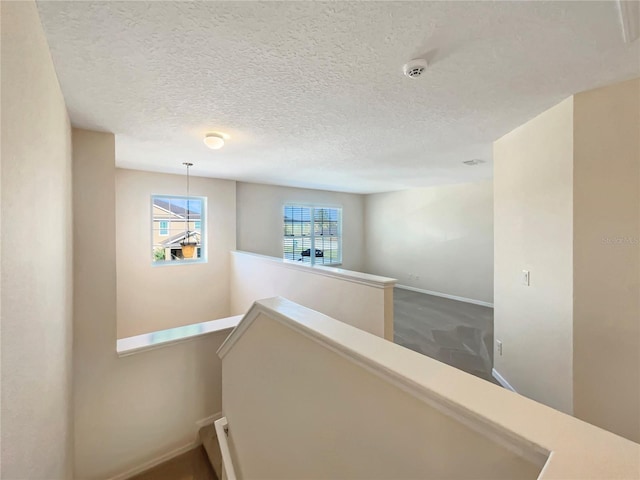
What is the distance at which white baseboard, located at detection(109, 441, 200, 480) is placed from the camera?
2225 mm

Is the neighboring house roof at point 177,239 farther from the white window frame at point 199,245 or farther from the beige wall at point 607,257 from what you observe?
the beige wall at point 607,257

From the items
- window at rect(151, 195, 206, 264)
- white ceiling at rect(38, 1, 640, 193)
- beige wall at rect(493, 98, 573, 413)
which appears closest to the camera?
white ceiling at rect(38, 1, 640, 193)

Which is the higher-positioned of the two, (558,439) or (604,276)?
(604,276)

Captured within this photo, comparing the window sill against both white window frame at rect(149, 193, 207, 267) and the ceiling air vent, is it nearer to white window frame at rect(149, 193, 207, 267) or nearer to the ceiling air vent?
white window frame at rect(149, 193, 207, 267)

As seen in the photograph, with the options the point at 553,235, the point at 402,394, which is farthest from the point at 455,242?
the point at 402,394

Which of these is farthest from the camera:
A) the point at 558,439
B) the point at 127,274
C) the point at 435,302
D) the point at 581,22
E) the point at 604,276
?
the point at 435,302

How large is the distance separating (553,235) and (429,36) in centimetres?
165

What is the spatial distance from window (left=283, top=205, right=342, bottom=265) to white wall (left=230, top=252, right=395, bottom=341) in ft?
6.09

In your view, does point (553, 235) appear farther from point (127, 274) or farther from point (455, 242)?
point (127, 274)

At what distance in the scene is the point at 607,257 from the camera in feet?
5.29

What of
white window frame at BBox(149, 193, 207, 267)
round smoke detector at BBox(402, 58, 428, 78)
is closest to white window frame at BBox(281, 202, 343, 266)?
white window frame at BBox(149, 193, 207, 267)

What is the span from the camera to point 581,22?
1081 mm

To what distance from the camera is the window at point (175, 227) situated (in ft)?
13.7

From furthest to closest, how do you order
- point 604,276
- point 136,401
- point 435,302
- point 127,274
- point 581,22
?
point 435,302, point 127,274, point 136,401, point 604,276, point 581,22
